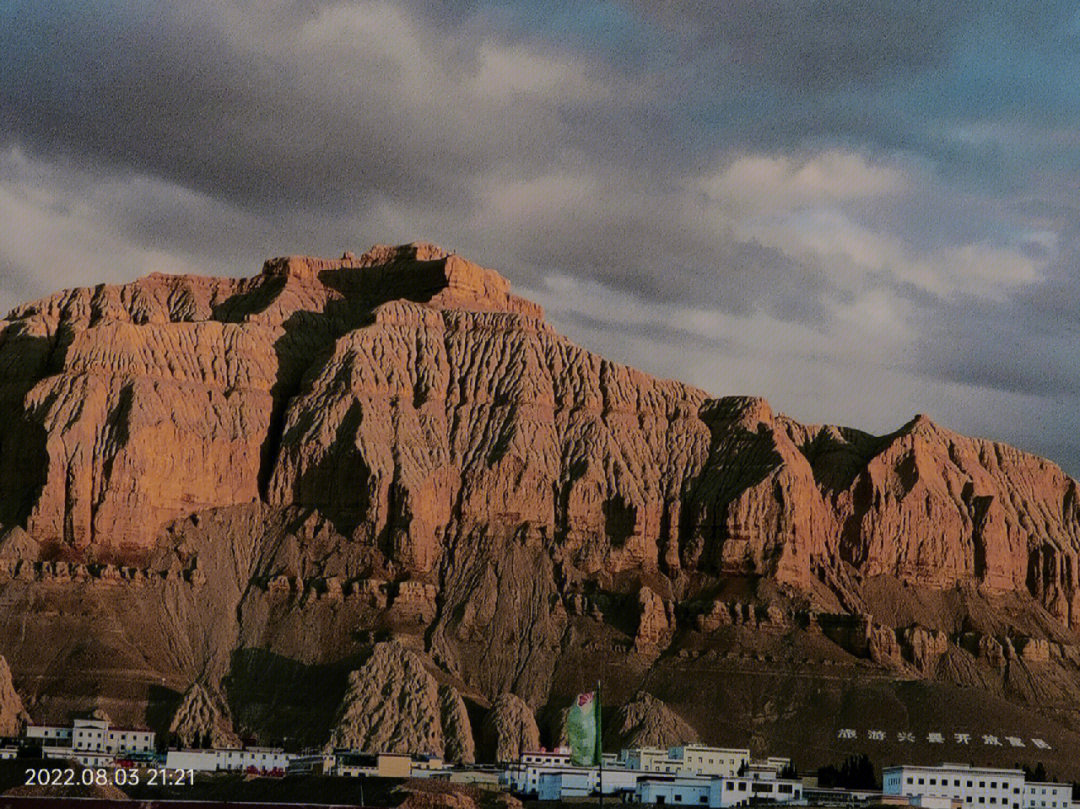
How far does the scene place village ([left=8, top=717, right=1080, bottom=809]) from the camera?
169m

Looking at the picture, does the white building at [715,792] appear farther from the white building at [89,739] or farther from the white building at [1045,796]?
the white building at [89,739]

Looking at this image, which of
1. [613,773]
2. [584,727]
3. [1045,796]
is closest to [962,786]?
[1045,796]

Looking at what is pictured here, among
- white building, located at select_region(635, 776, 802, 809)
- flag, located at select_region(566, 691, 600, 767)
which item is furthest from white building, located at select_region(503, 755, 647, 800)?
flag, located at select_region(566, 691, 600, 767)

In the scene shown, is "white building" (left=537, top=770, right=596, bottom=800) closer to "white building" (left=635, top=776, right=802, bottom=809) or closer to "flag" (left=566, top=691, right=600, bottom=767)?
"white building" (left=635, top=776, right=802, bottom=809)

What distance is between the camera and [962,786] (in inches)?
6811

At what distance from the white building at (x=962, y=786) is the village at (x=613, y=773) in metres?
0.06

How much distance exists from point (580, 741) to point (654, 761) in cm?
4233

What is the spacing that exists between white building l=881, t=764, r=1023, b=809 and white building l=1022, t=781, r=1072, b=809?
1.44m

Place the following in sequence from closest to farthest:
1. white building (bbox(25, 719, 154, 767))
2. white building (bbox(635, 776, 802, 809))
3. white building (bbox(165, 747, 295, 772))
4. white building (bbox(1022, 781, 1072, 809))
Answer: white building (bbox(635, 776, 802, 809)) < white building (bbox(1022, 781, 1072, 809)) < white building (bbox(165, 747, 295, 772)) < white building (bbox(25, 719, 154, 767))

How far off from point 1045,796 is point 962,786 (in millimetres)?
6846

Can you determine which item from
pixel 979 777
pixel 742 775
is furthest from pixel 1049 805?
pixel 742 775

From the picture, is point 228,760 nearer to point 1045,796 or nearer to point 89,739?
point 89,739

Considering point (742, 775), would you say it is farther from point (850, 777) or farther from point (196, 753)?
point (196, 753)

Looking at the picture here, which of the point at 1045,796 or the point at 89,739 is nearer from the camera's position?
the point at 1045,796
